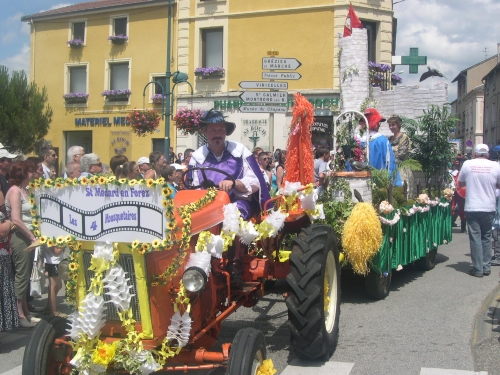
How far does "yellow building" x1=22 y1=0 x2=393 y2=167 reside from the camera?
848 inches

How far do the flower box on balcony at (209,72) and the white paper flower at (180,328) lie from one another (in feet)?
65.4

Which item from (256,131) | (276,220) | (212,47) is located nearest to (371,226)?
(276,220)

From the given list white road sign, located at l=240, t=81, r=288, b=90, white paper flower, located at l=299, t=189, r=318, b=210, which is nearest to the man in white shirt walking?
white road sign, located at l=240, t=81, r=288, b=90

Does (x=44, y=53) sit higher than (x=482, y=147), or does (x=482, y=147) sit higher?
(x=44, y=53)

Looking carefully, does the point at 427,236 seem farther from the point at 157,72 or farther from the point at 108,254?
the point at 157,72

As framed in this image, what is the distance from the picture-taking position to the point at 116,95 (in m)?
25.1

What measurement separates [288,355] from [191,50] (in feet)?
65.0

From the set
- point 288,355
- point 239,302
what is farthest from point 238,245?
point 288,355

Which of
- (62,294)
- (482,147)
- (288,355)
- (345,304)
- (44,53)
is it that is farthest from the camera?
(44,53)

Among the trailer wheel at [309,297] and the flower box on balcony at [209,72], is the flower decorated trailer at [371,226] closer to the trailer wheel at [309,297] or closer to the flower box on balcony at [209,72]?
the trailer wheel at [309,297]

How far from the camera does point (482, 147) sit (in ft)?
29.0

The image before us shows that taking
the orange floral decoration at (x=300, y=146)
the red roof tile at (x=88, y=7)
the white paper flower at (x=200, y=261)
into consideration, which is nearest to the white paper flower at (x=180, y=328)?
the white paper flower at (x=200, y=261)

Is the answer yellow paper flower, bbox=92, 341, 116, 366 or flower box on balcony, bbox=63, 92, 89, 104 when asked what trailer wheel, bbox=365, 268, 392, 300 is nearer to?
yellow paper flower, bbox=92, 341, 116, 366

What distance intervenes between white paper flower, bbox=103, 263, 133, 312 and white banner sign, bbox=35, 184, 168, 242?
187 millimetres
